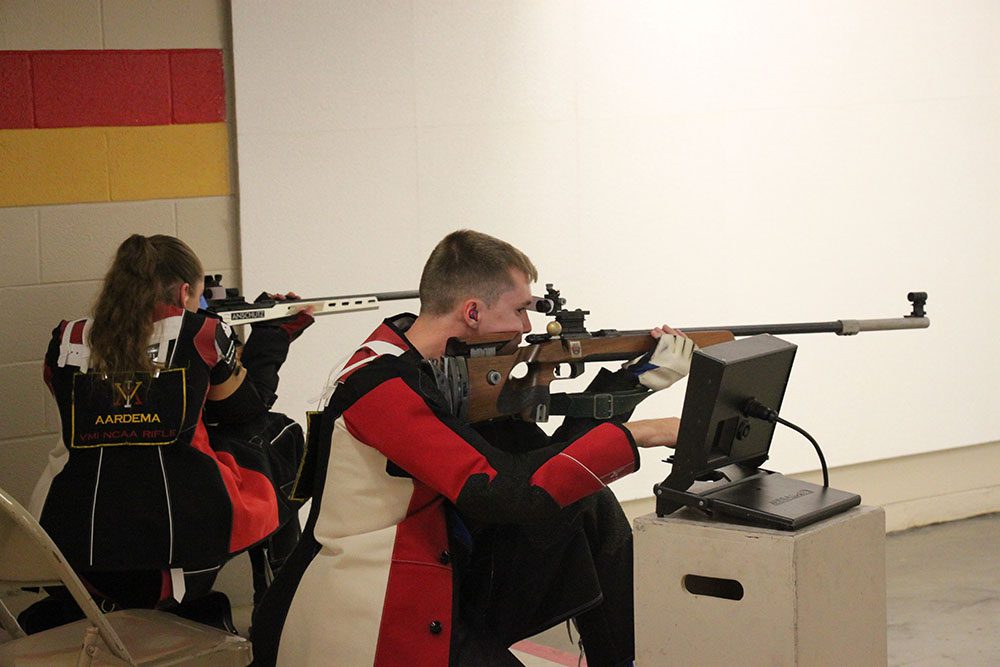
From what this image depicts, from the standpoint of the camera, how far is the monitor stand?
1812 millimetres

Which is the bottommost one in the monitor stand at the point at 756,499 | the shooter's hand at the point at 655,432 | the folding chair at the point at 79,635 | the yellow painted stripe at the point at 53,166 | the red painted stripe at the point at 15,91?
the folding chair at the point at 79,635

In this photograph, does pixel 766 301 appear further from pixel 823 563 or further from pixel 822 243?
pixel 823 563

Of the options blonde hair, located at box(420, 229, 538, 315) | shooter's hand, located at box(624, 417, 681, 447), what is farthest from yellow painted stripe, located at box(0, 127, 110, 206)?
shooter's hand, located at box(624, 417, 681, 447)

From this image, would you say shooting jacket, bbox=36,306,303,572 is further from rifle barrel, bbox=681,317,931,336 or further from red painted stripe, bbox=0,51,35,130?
rifle barrel, bbox=681,317,931,336

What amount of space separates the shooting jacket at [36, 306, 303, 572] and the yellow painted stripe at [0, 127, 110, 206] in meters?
0.79

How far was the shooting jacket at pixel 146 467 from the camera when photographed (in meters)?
2.57

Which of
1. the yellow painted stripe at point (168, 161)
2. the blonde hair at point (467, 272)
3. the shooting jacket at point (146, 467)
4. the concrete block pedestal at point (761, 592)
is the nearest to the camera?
the concrete block pedestal at point (761, 592)

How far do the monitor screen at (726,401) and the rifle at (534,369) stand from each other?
25 cm

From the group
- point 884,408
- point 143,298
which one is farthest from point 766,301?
point 143,298

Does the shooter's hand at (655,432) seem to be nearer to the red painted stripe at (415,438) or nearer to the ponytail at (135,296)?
the red painted stripe at (415,438)

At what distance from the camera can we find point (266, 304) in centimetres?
326

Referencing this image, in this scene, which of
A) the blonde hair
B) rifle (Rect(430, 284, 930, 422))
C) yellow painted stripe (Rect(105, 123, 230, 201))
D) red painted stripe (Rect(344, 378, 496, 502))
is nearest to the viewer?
red painted stripe (Rect(344, 378, 496, 502))

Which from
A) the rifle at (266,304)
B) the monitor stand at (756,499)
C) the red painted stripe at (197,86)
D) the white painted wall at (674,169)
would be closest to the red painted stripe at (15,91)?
the red painted stripe at (197,86)

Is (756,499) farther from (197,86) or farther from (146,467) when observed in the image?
(197,86)
